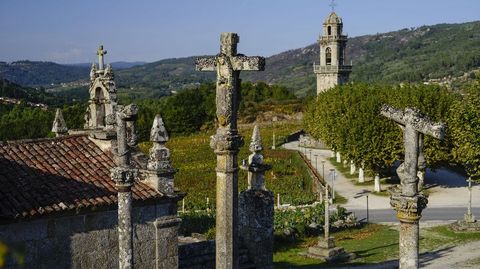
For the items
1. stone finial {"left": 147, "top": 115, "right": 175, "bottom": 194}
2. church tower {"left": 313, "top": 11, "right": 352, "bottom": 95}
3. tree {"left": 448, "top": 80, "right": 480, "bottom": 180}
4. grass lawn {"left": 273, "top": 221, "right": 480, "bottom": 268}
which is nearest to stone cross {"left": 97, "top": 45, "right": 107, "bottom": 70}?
stone finial {"left": 147, "top": 115, "right": 175, "bottom": 194}

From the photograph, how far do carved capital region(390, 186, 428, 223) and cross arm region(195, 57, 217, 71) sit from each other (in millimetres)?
3595

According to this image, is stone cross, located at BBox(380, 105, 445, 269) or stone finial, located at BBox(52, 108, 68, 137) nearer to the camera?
stone cross, located at BBox(380, 105, 445, 269)

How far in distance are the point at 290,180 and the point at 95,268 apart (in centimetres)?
3585

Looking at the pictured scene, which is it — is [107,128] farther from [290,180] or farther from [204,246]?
[290,180]

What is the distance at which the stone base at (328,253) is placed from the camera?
27.0 meters

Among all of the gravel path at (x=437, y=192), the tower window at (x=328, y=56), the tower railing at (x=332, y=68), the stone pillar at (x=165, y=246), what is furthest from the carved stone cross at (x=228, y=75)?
the tower window at (x=328, y=56)

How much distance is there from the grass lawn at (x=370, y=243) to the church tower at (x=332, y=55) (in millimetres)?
49465

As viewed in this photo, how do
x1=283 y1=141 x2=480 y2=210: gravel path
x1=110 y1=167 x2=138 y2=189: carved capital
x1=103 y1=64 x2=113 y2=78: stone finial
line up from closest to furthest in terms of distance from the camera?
x1=110 y1=167 x2=138 y2=189: carved capital, x1=103 y1=64 x2=113 y2=78: stone finial, x1=283 y1=141 x2=480 y2=210: gravel path

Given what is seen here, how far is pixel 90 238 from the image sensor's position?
1507cm

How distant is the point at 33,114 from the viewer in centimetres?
9606

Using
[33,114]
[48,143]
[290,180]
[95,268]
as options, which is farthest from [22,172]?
[33,114]

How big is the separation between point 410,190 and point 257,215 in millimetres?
6083

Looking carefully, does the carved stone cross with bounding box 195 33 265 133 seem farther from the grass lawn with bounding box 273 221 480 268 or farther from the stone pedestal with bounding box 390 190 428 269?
the grass lawn with bounding box 273 221 480 268

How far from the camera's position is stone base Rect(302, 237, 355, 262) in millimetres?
27011
